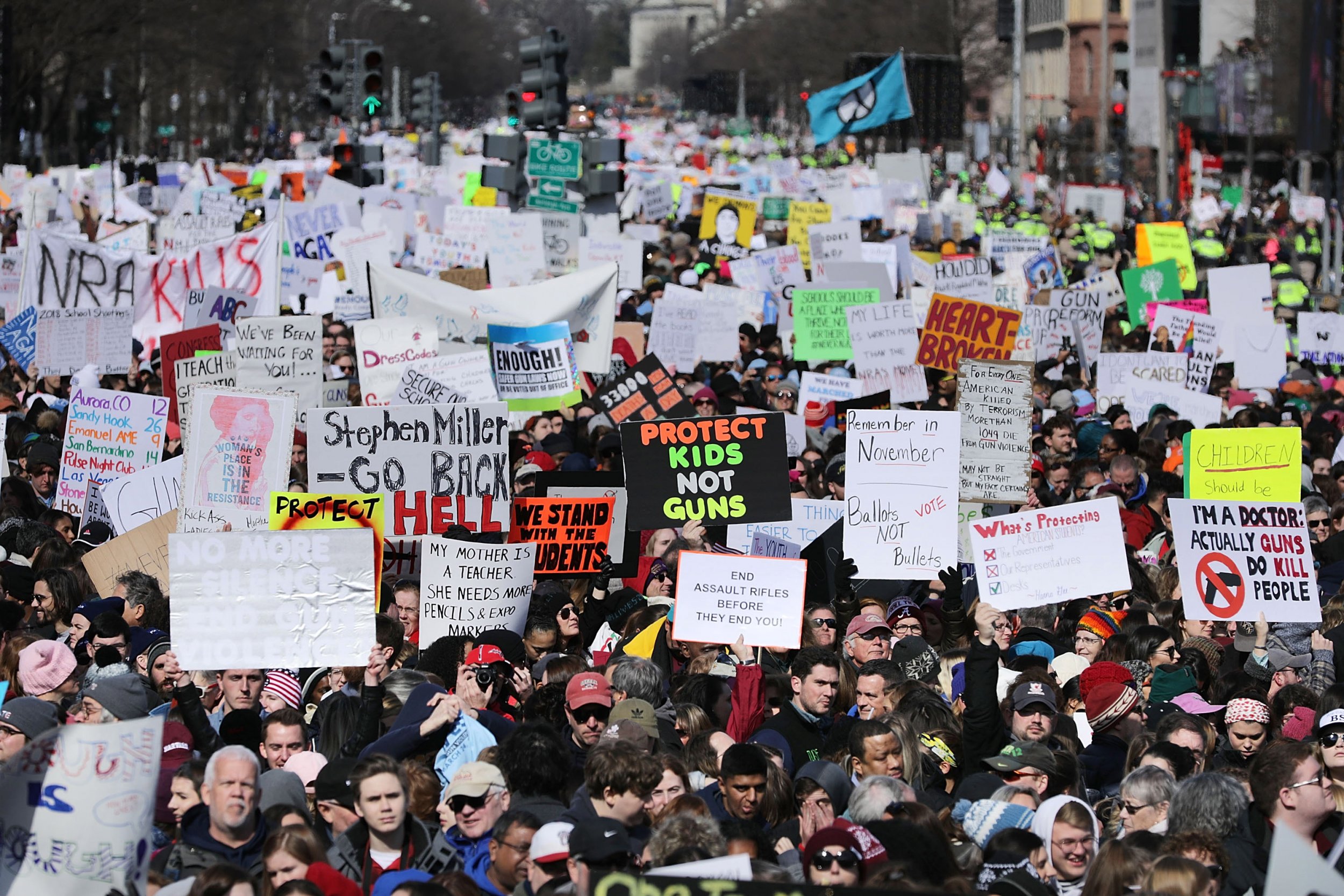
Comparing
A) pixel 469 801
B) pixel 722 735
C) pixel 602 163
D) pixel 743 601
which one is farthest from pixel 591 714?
pixel 602 163

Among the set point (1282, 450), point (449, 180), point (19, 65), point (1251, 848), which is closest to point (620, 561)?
point (1282, 450)

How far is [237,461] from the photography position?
10.1 meters

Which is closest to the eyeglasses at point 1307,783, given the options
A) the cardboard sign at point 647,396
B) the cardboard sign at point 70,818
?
the cardboard sign at point 70,818

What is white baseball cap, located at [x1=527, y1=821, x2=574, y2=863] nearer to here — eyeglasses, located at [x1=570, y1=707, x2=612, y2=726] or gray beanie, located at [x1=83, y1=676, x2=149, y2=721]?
eyeglasses, located at [x1=570, y1=707, x2=612, y2=726]

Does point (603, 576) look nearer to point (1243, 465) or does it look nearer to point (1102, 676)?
point (1102, 676)

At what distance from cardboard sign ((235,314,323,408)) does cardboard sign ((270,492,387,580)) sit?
410 cm

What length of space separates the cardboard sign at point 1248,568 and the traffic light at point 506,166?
17407 millimetres

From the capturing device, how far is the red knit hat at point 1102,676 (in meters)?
7.70

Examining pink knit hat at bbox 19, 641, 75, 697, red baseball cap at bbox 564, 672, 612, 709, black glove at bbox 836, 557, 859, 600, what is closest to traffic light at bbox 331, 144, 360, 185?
black glove at bbox 836, 557, 859, 600

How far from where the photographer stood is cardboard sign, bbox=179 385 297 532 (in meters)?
10.1

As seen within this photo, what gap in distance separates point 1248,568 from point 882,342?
6.22 metres

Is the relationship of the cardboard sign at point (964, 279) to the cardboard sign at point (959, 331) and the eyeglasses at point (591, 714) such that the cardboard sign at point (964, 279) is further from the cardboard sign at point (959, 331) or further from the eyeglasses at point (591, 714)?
the eyeglasses at point (591, 714)

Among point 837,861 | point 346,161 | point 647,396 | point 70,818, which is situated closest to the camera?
point 70,818

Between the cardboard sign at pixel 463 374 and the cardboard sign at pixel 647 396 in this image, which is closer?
the cardboard sign at pixel 463 374
